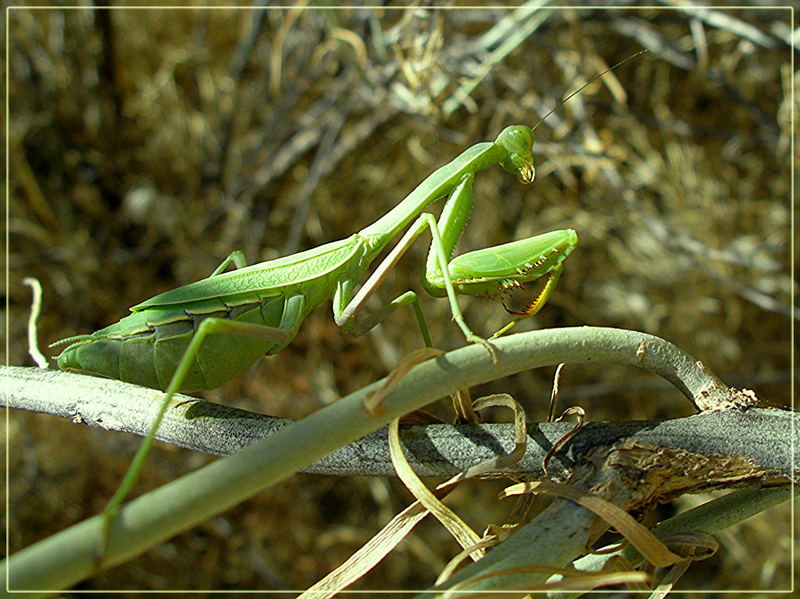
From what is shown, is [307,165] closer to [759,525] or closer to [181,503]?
[759,525]

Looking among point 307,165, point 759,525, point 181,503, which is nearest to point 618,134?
point 307,165

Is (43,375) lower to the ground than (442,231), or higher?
lower

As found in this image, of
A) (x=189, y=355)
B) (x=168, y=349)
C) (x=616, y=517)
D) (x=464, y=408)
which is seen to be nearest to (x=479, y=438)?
(x=464, y=408)

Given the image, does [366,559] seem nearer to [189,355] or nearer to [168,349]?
[189,355]

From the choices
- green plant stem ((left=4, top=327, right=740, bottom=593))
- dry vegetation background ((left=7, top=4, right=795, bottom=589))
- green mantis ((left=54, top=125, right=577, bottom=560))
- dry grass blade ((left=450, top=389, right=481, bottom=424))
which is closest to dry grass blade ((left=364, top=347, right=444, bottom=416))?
green plant stem ((left=4, top=327, right=740, bottom=593))

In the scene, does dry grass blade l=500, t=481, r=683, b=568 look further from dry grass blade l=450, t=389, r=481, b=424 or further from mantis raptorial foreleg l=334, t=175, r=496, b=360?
mantis raptorial foreleg l=334, t=175, r=496, b=360

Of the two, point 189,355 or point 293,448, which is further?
point 189,355
